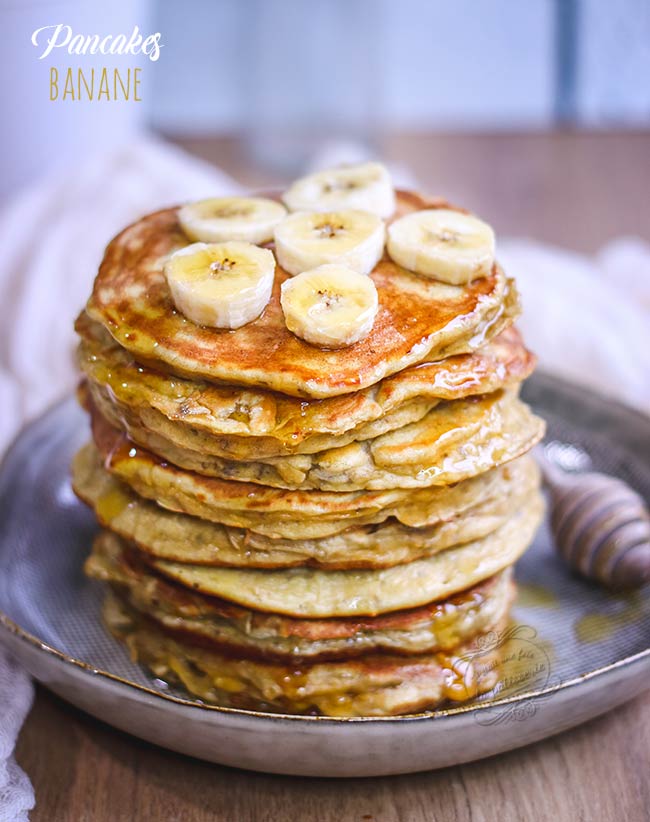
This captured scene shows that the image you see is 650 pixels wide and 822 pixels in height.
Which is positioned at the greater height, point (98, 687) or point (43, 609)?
point (98, 687)

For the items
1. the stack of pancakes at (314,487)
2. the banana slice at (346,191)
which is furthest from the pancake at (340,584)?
the banana slice at (346,191)

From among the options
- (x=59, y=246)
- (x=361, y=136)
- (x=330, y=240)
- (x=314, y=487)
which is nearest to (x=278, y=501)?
(x=314, y=487)

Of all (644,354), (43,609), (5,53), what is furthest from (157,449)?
(5,53)

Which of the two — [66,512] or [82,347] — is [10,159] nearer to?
[66,512]

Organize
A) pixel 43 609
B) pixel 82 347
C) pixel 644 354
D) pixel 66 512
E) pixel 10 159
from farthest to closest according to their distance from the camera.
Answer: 1. pixel 10 159
2. pixel 644 354
3. pixel 66 512
4. pixel 43 609
5. pixel 82 347

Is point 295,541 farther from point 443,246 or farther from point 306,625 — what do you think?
point 443,246

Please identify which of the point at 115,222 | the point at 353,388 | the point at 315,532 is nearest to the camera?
the point at 353,388

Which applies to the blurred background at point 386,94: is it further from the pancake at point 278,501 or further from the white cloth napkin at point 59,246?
the pancake at point 278,501

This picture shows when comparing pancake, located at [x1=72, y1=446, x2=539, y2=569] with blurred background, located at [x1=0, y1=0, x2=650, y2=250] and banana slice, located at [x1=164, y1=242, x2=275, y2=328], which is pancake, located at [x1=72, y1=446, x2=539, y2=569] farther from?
blurred background, located at [x1=0, y1=0, x2=650, y2=250]
